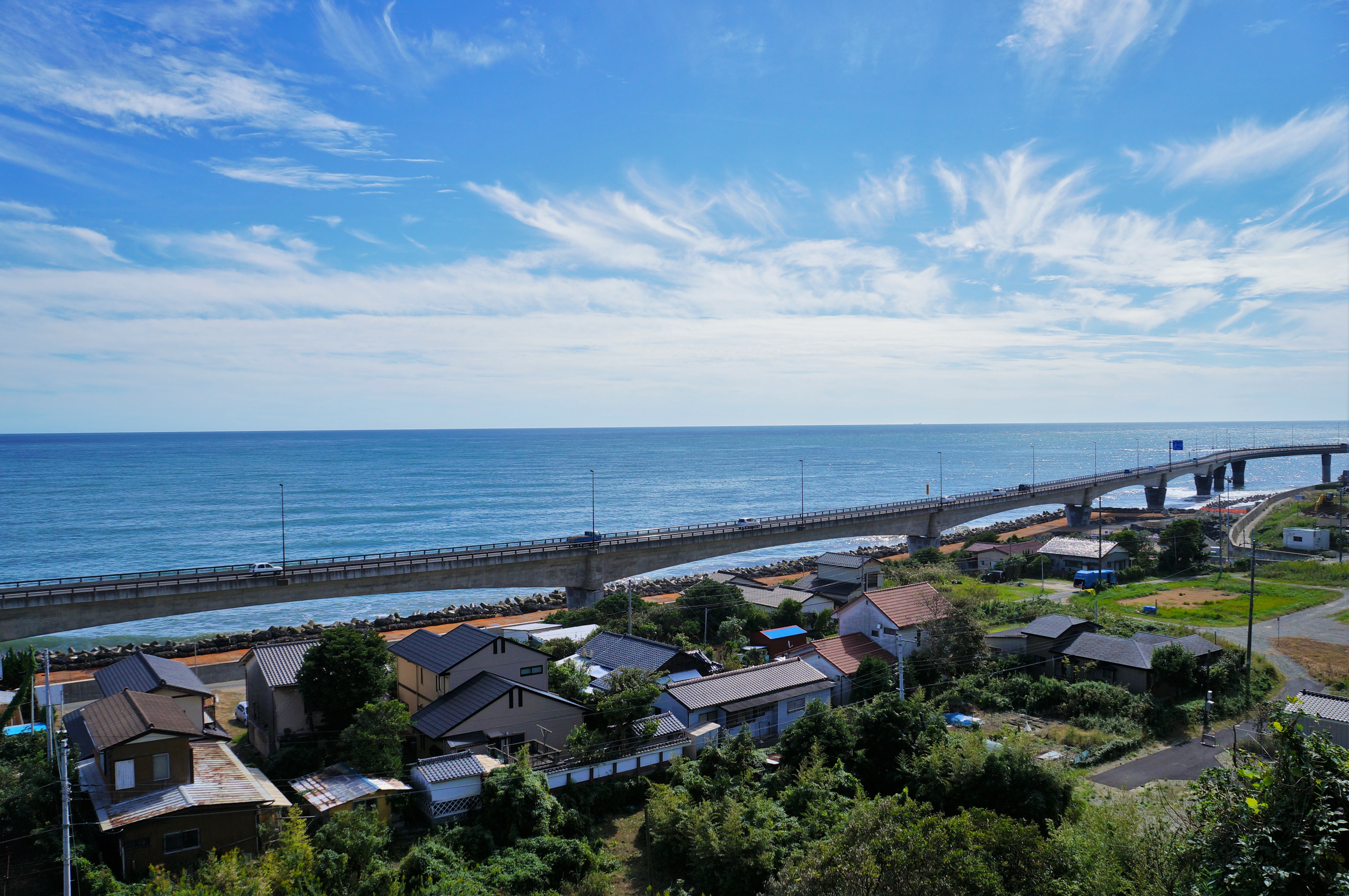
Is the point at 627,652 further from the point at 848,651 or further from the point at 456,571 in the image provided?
the point at 456,571

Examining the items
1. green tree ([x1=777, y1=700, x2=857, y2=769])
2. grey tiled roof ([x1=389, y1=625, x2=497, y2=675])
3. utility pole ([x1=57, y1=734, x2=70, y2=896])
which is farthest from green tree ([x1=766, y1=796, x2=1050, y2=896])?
grey tiled roof ([x1=389, y1=625, x2=497, y2=675])

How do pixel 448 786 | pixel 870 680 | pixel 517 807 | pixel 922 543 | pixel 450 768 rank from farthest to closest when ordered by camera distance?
pixel 922 543 < pixel 870 680 < pixel 450 768 < pixel 448 786 < pixel 517 807

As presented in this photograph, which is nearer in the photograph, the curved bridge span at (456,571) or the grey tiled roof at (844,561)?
the curved bridge span at (456,571)

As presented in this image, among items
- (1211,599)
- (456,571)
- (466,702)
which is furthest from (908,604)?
(456,571)

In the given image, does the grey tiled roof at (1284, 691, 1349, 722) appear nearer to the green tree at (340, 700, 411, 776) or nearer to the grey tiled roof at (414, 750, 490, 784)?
the grey tiled roof at (414, 750, 490, 784)

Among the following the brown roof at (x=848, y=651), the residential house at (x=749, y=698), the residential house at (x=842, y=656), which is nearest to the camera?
the residential house at (x=749, y=698)

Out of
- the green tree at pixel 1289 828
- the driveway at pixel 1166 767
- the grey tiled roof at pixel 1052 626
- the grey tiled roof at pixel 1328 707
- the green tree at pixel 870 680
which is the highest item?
the green tree at pixel 1289 828

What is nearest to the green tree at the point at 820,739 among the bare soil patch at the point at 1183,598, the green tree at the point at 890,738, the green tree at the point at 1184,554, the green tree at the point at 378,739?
the green tree at the point at 890,738

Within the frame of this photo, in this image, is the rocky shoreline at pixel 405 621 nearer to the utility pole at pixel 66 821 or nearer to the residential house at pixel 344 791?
the residential house at pixel 344 791
